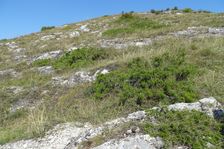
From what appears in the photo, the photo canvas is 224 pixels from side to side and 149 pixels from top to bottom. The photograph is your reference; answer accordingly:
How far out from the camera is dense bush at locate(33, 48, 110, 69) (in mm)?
15508

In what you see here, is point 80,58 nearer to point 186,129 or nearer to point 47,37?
point 186,129

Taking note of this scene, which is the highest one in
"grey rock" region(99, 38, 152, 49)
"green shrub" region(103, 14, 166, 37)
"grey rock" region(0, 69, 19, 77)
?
"green shrub" region(103, 14, 166, 37)

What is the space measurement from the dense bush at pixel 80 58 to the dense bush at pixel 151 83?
3.58m

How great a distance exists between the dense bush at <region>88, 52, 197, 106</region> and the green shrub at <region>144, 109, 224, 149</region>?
1568mm

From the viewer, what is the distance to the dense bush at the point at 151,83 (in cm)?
941

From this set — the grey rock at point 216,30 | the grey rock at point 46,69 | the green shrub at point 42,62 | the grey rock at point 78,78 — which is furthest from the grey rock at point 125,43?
the grey rock at point 78,78

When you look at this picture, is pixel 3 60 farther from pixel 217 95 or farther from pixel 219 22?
pixel 217 95

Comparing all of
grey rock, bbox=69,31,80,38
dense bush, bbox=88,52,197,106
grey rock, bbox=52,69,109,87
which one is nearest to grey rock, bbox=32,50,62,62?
grey rock, bbox=52,69,109,87

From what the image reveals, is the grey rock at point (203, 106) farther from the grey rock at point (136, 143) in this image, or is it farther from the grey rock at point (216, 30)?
the grey rock at point (216, 30)

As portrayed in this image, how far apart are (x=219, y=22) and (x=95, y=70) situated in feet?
36.6

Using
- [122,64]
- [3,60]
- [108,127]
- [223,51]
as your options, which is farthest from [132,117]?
[3,60]

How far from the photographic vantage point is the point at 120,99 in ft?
31.6

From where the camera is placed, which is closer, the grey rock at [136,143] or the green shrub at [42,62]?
the grey rock at [136,143]

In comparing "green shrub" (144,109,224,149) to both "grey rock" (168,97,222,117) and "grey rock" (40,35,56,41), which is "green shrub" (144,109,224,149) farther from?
"grey rock" (40,35,56,41)
